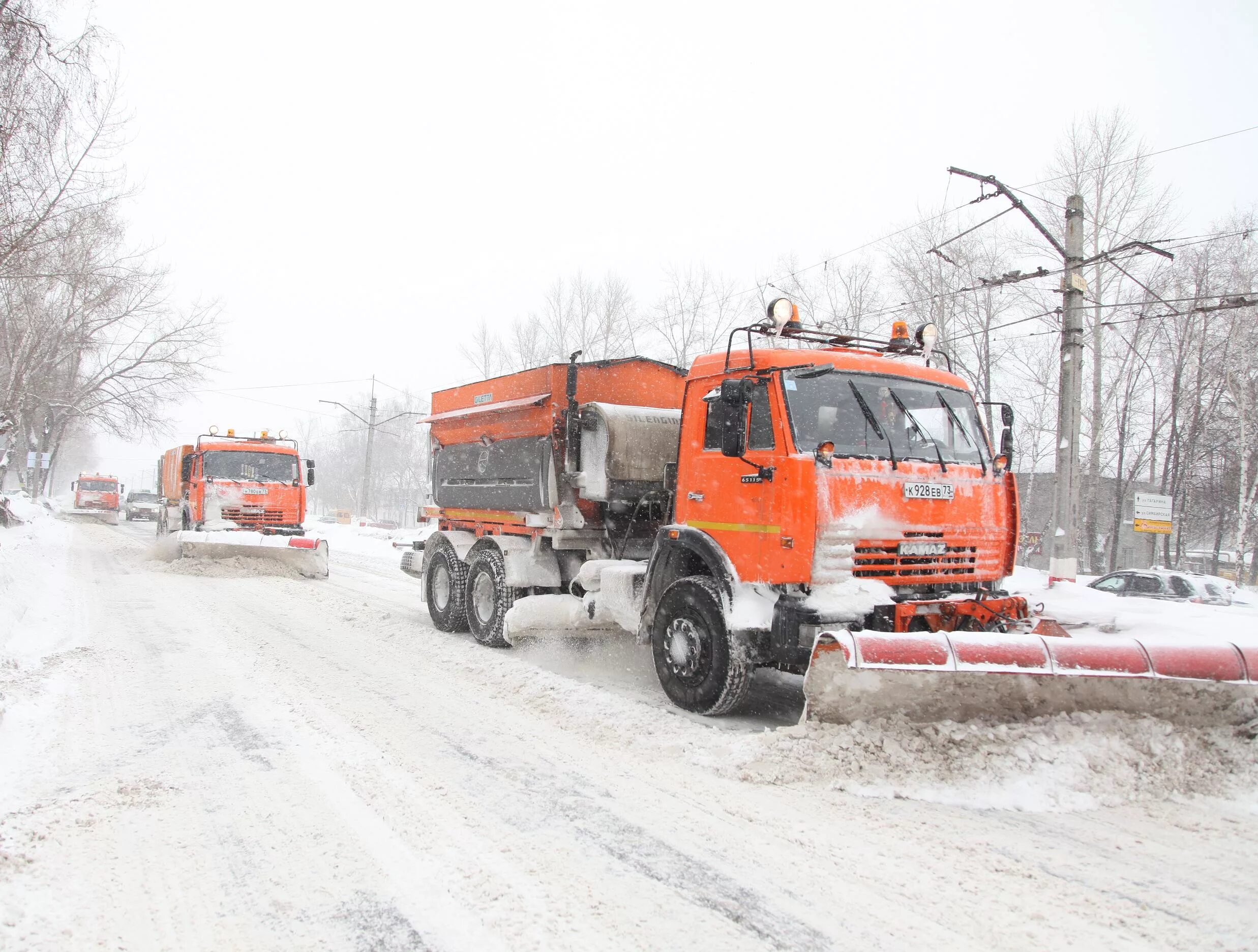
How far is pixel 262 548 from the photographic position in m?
14.9

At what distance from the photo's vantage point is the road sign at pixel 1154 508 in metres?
18.9

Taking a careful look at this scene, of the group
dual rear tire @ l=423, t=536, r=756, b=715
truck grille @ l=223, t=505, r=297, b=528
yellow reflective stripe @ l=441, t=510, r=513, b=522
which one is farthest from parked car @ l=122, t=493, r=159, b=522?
dual rear tire @ l=423, t=536, r=756, b=715

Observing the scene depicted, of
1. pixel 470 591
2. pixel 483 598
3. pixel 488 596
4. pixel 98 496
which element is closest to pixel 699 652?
pixel 488 596

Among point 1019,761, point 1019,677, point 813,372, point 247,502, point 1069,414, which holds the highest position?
point 1069,414

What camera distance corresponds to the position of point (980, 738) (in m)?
4.52

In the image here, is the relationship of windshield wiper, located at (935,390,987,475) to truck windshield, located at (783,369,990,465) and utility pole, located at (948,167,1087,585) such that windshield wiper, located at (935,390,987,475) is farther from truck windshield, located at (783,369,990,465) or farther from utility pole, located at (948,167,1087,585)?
utility pole, located at (948,167,1087,585)

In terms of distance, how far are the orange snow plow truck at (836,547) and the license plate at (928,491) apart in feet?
0.06

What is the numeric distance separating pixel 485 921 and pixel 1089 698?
353cm

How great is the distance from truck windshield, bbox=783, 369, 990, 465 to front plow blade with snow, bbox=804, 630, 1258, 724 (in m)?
1.44

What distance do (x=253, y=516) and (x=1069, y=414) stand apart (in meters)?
14.9

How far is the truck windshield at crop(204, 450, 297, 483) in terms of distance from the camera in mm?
16109

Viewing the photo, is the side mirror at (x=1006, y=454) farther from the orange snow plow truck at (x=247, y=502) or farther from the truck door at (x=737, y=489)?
the orange snow plow truck at (x=247, y=502)

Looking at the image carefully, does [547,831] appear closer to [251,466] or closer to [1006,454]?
[1006,454]

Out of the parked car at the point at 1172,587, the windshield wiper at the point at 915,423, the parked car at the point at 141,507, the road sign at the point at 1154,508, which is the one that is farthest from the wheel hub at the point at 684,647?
the parked car at the point at 141,507
